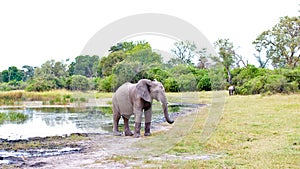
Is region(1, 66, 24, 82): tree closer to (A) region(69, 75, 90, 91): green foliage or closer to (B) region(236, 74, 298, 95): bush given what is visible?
(A) region(69, 75, 90, 91): green foliage

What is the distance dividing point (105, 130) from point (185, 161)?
6.40 m

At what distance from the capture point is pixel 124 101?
1185 cm

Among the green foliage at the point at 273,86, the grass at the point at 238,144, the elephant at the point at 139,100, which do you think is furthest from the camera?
the green foliage at the point at 273,86

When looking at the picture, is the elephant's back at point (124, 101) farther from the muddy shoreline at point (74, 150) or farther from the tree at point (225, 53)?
the tree at point (225, 53)

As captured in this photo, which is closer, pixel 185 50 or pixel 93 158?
pixel 93 158

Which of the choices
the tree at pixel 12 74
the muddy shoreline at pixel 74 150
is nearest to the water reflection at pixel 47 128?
the muddy shoreline at pixel 74 150

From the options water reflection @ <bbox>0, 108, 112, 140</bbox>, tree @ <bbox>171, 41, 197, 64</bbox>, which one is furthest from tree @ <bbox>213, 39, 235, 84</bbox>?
water reflection @ <bbox>0, 108, 112, 140</bbox>

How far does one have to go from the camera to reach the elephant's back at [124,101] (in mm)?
11727

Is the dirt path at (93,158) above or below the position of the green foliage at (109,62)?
below

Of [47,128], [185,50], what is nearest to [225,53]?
[185,50]

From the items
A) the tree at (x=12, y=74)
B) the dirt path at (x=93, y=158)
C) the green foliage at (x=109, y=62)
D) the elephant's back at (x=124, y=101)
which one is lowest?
the dirt path at (x=93, y=158)

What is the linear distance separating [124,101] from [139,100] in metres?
0.93

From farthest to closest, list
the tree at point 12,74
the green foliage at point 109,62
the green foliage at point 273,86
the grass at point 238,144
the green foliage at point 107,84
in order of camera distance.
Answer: the tree at point 12,74 < the green foliage at point 273,86 < the green foliage at point 109,62 < the green foliage at point 107,84 < the grass at point 238,144

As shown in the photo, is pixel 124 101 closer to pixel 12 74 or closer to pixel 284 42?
pixel 284 42
